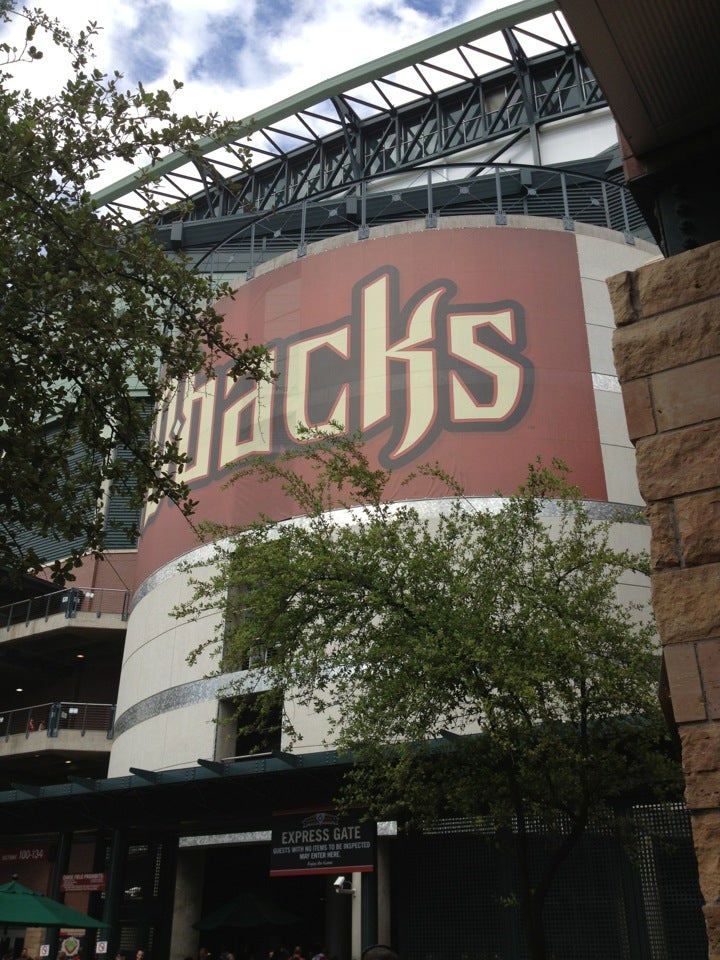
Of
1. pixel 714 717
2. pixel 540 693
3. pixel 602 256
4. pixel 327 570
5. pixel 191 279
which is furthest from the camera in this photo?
pixel 602 256

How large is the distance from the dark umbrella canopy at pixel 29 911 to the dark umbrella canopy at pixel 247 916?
8.30 metres

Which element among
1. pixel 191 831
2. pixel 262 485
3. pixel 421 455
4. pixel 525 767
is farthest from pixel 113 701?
pixel 525 767

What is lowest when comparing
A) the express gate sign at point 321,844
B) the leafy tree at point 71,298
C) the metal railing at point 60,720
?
the express gate sign at point 321,844

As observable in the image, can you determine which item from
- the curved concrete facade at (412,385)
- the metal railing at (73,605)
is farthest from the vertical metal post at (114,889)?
the metal railing at (73,605)

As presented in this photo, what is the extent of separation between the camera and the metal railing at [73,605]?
132ft

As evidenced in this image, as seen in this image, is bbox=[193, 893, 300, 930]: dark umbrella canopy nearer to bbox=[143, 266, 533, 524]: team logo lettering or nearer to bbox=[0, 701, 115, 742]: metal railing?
bbox=[0, 701, 115, 742]: metal railing

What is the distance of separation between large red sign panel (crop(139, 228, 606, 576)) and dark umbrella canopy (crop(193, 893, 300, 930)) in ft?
38.3

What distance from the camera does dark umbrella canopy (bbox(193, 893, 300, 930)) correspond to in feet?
86.8

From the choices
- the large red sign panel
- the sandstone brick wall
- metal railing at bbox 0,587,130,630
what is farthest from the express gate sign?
the sandstone brick wall

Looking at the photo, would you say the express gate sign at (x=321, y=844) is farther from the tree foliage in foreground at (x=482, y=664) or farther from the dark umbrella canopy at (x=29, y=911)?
the dark umbrella canopy at (x=29, y=911)

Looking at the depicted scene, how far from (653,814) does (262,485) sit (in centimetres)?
1672

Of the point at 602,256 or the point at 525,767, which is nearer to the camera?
the point at 525,767

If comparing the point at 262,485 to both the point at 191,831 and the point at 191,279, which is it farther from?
the point at 191,279

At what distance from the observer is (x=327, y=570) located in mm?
16031
